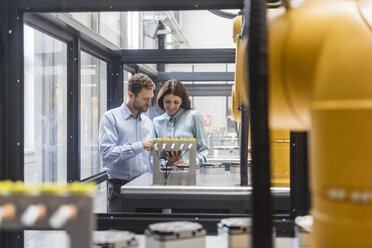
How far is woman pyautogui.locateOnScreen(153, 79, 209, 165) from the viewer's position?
10.00 ft

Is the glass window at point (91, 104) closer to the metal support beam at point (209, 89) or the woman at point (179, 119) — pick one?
the woman at point (179, 119)

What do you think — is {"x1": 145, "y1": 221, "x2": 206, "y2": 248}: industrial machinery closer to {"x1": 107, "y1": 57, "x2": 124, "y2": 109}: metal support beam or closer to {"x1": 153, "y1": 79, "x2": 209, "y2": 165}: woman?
{"x1": 153, "y1": 79, "x2": 209, "y2": 165}: woman

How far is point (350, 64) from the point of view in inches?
29.0

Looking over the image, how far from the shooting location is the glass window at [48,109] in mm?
3586

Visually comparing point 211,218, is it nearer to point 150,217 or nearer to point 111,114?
point 150,217

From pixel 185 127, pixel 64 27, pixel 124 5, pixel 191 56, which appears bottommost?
pixel 185 127

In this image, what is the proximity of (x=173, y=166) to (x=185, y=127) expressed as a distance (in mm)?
694

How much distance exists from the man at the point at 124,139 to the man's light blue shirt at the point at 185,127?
0.49 ft

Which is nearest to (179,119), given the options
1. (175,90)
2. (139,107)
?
(175,90)

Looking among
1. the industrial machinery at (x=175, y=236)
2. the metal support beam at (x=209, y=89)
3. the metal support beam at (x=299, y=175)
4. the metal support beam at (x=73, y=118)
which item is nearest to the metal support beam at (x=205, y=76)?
the metal support beam at (x=209, y=89)

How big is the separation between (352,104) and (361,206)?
18 cm

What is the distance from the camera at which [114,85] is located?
475cm

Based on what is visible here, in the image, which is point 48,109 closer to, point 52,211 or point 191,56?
point 191,56

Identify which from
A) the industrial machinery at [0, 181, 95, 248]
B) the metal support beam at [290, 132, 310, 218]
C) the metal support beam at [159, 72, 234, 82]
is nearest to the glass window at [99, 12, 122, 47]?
the metal support beam at [159, 72, 234, 82]
